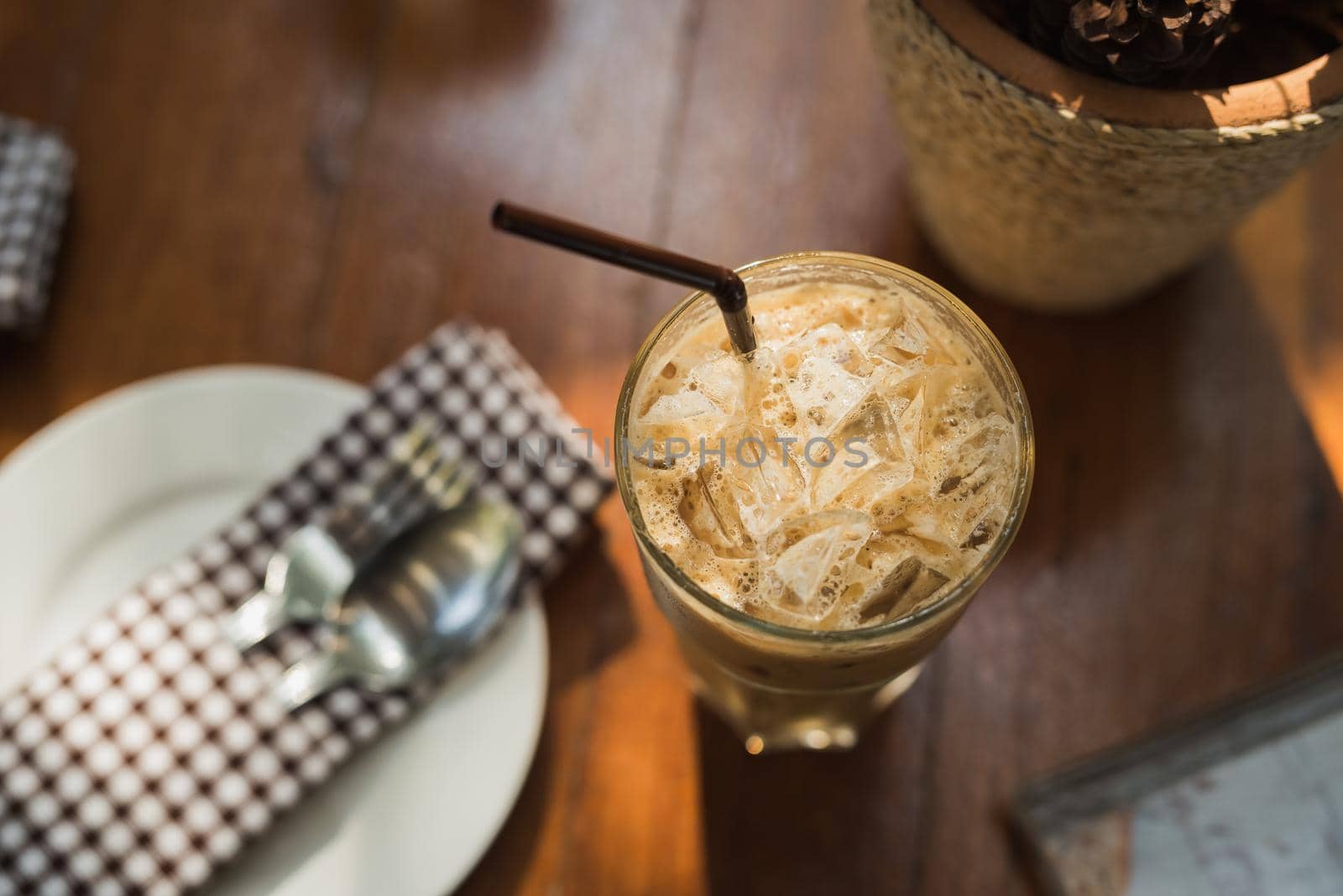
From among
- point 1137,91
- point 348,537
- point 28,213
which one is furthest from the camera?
point 28,213

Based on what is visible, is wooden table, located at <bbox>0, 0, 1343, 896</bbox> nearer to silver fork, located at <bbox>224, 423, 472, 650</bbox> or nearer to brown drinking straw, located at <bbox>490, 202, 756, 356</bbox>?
silver fork, located at <bbox>224, 423, 472, 650</bbox>

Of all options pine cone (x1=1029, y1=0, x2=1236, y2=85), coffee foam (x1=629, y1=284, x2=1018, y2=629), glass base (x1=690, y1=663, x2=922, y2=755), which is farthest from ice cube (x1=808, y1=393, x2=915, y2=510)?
pine cone (x1=1029, y1=0, x2=1236, y2=85)

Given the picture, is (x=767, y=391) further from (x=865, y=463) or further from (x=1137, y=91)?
(x=1137, y=91)

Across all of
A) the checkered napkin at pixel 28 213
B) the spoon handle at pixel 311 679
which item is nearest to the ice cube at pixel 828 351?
the spoon handle at pixel 311 679

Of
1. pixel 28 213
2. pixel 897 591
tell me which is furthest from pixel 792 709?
pixel 28 213

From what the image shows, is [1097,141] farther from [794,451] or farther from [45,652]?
[45,652]

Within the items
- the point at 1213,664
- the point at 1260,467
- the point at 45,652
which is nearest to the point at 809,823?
the point at 1213,664
